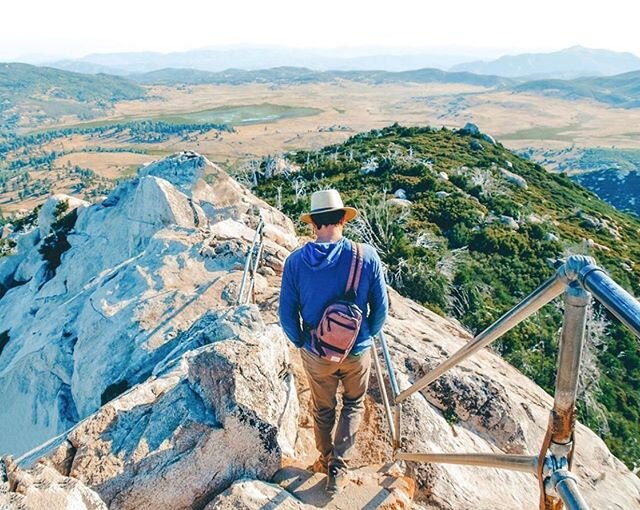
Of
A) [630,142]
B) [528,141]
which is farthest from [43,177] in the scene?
[630,142]

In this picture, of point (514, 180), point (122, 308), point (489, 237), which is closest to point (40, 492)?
point (122, 308)

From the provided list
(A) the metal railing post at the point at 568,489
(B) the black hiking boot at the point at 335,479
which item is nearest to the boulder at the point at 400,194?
(B) the black hiking boot at the point at 335,479

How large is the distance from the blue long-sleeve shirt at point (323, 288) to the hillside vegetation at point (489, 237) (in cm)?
1205

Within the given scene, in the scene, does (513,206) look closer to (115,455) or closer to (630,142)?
(115,455)

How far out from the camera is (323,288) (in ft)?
14.6

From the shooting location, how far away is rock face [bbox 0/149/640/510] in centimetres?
473

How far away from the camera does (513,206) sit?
31.6 metres

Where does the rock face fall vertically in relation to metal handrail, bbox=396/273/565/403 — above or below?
below

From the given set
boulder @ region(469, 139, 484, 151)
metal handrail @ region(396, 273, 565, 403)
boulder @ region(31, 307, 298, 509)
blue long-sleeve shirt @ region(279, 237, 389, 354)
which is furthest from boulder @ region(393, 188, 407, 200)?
metal handrail @ region(396, 273, 565, 403)

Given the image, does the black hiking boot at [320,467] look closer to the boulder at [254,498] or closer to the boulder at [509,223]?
the boulder at [254,498]

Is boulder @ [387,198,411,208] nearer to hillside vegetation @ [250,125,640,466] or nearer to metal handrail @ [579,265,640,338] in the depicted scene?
hillside vegetation @ [250,125,640,466]

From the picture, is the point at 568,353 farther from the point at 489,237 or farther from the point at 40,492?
the point at 489,237

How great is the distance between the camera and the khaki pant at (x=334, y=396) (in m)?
4.74

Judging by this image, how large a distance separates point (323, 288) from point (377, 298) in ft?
1.77
